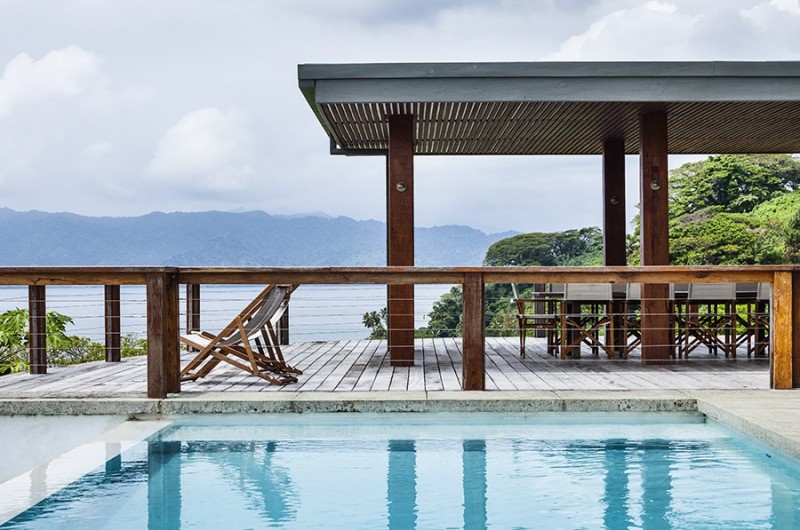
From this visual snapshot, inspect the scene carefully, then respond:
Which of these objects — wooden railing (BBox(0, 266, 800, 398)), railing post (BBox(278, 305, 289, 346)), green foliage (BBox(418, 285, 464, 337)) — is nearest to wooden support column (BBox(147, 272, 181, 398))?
wooden railing (BBox(0, 266, 800, 398))

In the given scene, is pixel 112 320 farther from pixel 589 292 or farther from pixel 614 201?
pixel 614 201

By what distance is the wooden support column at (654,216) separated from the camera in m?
8.23

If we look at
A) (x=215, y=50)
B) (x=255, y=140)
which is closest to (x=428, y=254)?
(x=255, y=140)

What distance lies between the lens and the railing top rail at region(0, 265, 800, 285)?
233 inches

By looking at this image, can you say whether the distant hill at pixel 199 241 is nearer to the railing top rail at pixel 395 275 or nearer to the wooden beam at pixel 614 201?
the wooden beam at pixel 614 201

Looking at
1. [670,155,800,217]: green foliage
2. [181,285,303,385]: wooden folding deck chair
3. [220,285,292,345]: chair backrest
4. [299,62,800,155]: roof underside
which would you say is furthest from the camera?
[670,155,800,217]: green foliage

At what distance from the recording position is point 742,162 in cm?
2705

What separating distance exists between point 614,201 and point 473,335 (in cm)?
494

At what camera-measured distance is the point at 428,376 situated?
6.95 metres

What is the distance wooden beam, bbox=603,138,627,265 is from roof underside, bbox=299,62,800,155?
1178mm

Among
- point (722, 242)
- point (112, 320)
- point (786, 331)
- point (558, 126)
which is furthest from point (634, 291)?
point (722, 242)

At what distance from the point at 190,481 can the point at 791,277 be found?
4.39m

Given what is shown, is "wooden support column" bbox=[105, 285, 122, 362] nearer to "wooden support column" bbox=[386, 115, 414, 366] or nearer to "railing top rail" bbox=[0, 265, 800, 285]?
"railing top rail" bbox=[0, 265, 800, 285]

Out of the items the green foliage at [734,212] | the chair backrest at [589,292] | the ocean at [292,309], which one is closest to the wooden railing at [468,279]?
the ocean at [292,309]
